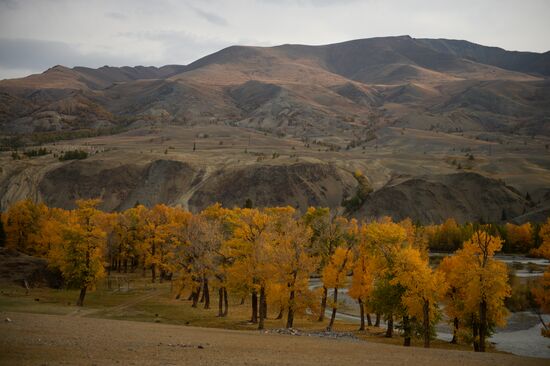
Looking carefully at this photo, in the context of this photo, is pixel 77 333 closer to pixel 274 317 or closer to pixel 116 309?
pixel 116 309

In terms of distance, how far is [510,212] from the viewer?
169125mm

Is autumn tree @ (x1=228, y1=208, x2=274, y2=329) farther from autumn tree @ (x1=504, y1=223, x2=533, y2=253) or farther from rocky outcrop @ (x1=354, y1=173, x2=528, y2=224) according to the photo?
rocky outcrop @ (x1=354, y1=173, x2=528, y2=224)

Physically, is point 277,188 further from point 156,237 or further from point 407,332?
point 407,332

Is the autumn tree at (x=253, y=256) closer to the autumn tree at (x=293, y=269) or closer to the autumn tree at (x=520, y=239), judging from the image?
the autumn tree at (x=293, y=269)

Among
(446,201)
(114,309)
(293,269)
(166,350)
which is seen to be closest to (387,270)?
(293,269)

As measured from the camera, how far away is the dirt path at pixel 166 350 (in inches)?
953

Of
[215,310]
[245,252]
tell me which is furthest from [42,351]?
[215,310]

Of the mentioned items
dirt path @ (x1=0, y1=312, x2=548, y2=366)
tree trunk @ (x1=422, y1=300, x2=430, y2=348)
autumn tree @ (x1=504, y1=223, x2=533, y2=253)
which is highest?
dirt path @ (x1=0, y1=312, x2=548, y2=366)

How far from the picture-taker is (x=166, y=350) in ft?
90.5

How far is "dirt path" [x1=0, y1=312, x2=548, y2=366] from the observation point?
24219mm

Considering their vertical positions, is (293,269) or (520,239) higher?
(293,269)

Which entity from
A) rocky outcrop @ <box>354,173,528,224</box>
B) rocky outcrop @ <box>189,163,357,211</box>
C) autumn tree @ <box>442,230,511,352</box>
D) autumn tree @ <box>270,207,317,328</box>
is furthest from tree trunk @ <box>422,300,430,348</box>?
rocky outcrop @ <box>189,163,357,211</box>

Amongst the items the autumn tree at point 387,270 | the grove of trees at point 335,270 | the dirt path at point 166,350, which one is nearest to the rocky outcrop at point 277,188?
the grove of trees at point 335,270

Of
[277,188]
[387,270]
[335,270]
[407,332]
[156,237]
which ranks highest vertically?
[277,188]
